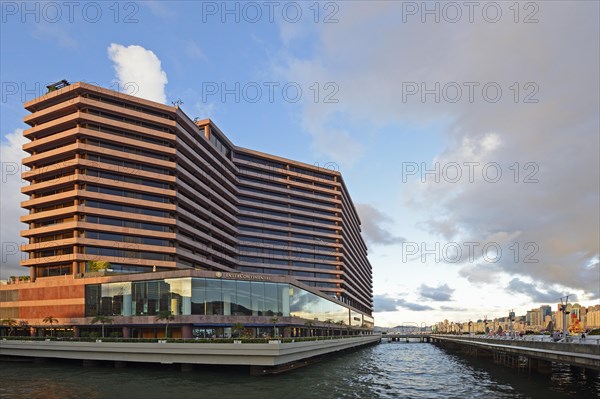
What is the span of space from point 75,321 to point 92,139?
35310mm

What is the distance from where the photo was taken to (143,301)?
80.6 meters

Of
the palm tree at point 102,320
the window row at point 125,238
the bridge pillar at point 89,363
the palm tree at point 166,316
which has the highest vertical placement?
the window row at point 125,238

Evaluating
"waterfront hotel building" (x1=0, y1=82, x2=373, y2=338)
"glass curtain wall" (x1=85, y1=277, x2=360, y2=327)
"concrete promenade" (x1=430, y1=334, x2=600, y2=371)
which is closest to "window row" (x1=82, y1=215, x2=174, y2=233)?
"waterfront hotel building" (x1=0, y1=82, x2=373, y2=338)

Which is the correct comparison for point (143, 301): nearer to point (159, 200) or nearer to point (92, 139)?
point (159, 200)

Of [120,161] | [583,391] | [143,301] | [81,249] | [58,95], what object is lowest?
[583,391]

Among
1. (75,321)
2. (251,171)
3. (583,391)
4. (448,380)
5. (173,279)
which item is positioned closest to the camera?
(583,391)

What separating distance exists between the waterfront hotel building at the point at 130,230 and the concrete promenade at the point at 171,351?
1100 cm

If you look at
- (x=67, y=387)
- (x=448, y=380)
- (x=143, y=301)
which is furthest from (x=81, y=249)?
(x=448, y=380)

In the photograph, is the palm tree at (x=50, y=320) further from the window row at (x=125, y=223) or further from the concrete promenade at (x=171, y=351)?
the window row at (x=125, y=223)

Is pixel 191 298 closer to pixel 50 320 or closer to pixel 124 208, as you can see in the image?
pixel 50 320

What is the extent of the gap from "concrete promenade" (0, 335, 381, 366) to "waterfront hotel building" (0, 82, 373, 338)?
433 inches

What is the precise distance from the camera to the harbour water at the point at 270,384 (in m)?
Answer: 44.7

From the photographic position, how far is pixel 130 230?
9525 centimetres

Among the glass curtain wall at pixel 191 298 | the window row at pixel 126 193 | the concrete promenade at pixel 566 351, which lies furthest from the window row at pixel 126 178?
the concrete promenade at pixel 566 351
